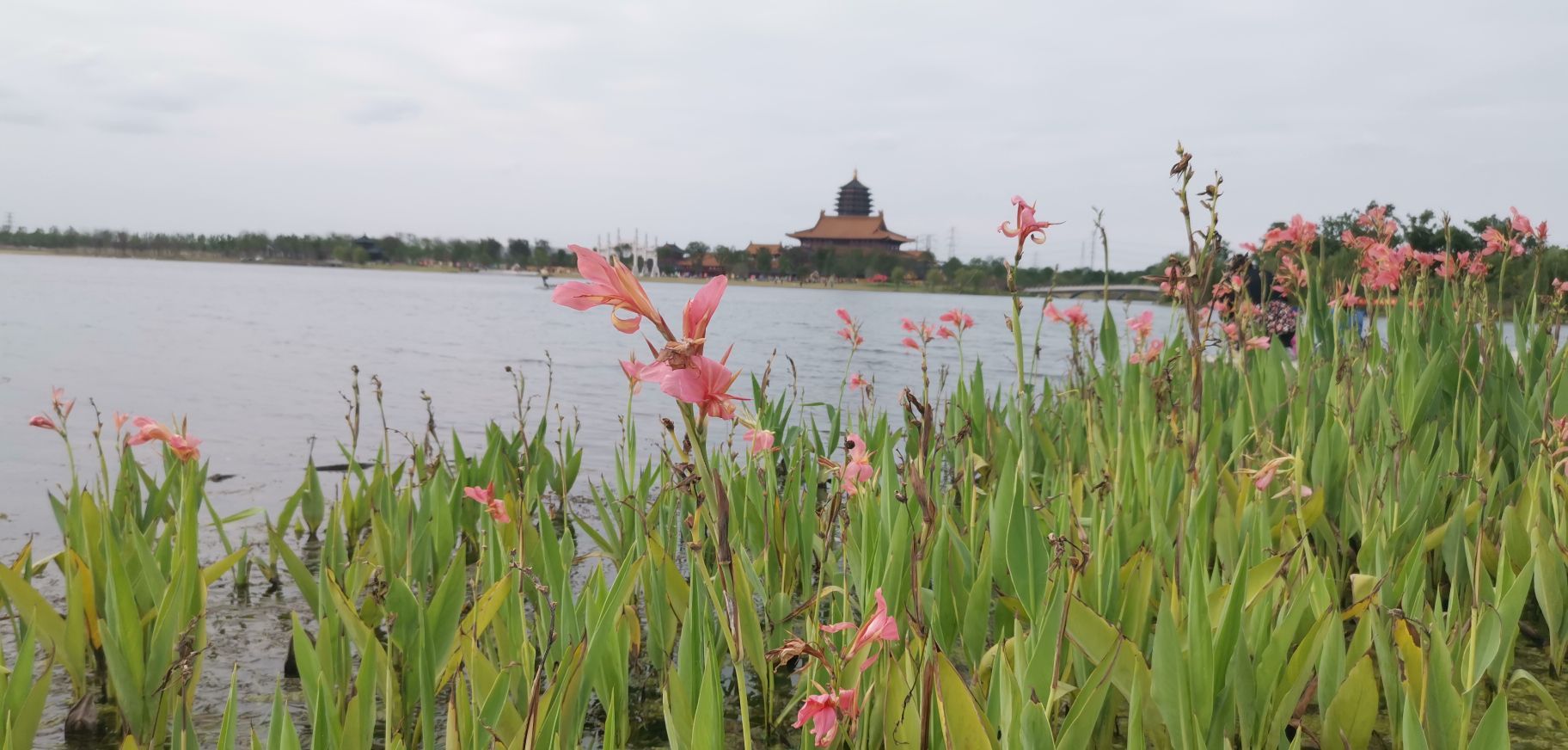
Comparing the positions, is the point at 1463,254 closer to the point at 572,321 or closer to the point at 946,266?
the point at 572,321

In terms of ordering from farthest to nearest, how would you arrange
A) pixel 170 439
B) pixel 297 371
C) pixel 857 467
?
1. pixel 297 371
2. pixel 170 439
3. pixel 857 467

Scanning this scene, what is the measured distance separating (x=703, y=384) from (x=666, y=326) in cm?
6

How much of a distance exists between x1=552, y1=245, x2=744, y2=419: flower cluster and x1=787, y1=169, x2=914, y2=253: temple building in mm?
74193

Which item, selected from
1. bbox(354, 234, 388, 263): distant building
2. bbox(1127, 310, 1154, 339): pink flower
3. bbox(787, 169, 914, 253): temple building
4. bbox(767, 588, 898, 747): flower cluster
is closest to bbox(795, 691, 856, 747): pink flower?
bbox(767, 588, 898, 747): flower cluster

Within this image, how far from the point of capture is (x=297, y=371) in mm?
9609

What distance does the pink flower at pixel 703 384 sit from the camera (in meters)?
0.77

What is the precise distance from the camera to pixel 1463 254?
391cm

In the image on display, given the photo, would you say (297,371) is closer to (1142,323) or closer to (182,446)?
(182,446)

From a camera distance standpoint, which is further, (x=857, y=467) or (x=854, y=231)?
(x=854, y=231)

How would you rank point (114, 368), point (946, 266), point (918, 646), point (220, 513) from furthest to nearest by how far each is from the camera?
point (946, 266), point (114, 368), point (220, 513), point (918, 646)

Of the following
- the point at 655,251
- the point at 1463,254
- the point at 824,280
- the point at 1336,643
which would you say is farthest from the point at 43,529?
the point at 655,251

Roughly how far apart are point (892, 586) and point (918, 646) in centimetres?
18

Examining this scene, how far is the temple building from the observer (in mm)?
77500

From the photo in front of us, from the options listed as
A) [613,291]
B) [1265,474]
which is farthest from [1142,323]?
[613,291]
